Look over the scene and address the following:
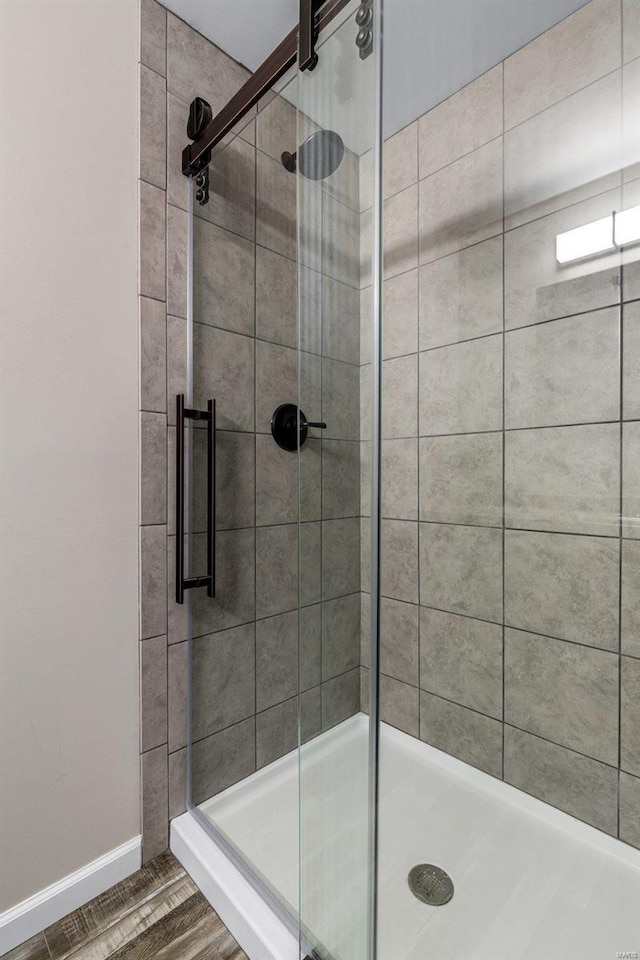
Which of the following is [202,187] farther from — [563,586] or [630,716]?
[630,716]

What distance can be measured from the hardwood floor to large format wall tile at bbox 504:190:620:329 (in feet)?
5.70

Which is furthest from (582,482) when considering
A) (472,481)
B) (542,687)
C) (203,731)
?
(203,731)

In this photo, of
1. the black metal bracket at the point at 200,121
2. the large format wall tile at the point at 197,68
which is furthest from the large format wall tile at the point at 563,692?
the large format wall tile at the point at 197,68

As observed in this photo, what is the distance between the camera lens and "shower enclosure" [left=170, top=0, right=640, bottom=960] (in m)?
1.07

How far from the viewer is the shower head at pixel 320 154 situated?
2.68 feet

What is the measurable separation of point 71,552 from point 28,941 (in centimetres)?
86

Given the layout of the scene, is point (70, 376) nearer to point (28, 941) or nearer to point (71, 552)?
point (71, 552)

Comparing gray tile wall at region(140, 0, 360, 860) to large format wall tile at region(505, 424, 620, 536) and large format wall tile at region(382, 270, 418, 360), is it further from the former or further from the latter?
large format wall tile at region(505, 424, 620, 536)

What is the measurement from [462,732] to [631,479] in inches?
37.4

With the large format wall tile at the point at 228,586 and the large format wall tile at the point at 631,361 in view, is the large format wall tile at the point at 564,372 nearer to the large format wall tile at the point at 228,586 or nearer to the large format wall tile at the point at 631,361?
the large format wall tile at the point at 631,361

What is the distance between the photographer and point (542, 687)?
4.32ft

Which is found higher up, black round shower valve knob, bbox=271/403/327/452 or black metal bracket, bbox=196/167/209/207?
black metal bracket, bbox=196/167/209/207

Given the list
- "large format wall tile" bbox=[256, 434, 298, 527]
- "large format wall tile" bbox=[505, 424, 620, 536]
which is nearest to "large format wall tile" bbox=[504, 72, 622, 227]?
"large format wall tile" bbox=[505, 424, 620, 536]

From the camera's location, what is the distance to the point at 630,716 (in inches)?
46.2
